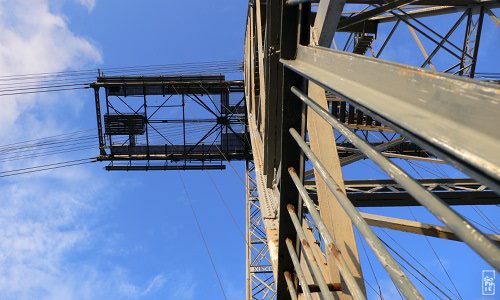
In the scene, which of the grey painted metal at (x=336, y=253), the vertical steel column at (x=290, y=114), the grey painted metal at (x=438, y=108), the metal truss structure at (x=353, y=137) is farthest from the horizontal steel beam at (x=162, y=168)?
the grey painted metal at (x=438, y=108)

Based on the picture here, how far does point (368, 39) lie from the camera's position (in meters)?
12.4

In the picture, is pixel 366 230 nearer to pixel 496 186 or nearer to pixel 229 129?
pixel 496 186

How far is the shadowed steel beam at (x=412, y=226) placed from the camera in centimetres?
510

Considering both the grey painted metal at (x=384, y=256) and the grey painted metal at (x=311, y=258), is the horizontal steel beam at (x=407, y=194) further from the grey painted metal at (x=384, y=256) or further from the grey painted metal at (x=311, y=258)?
the grey painted metal at (x=384, y=256)

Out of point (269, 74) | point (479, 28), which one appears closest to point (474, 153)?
point (269, 74)

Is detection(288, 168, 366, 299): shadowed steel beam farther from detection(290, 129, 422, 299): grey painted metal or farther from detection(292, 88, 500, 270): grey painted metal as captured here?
detection(292, 88, 500, 270): grey painted metal

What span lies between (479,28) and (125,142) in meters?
15.0

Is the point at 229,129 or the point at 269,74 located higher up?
the point at 269,74

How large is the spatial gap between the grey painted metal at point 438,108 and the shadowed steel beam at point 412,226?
334 centimetres

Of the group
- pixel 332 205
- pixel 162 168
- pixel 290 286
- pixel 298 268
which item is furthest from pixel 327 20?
pixel 162 168

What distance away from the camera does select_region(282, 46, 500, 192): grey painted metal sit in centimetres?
142

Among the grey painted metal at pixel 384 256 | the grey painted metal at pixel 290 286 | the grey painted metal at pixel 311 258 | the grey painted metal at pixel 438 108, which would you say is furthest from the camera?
the grey painted metal at pixel 290 286

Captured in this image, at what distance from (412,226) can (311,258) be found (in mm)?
2451

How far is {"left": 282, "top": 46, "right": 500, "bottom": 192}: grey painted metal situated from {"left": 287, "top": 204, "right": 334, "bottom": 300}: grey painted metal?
62.8 inches
